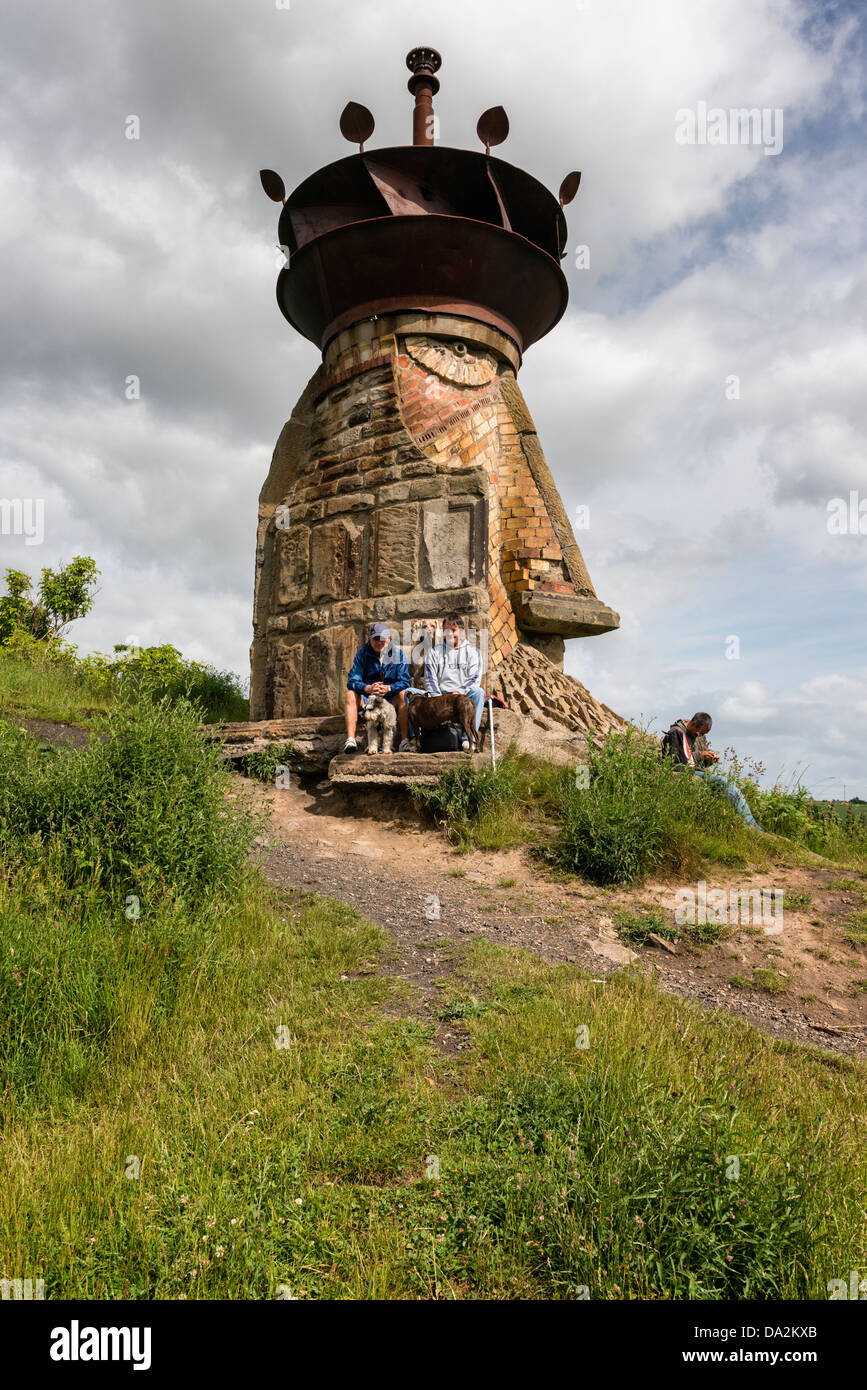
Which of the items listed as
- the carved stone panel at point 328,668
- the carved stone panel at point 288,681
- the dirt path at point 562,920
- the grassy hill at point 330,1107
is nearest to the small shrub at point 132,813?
the grassy hill at point 330,1107

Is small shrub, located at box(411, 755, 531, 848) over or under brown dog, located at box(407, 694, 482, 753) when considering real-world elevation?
under

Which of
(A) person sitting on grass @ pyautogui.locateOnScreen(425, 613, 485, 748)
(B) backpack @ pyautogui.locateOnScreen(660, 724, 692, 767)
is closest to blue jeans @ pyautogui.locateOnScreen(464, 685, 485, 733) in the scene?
(A) person sitting on grass @ pyautogui.locateOnScreen(425, 613, 485, 748)

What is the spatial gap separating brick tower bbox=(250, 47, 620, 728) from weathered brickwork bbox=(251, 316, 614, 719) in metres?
0.02

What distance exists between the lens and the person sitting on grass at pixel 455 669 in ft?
24.6

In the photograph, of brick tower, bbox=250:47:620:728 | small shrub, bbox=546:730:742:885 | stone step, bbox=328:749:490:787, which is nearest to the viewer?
small shrub, bbox=546:730:742:885

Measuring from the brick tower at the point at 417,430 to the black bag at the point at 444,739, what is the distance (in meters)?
1.22

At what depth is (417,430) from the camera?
8.84m

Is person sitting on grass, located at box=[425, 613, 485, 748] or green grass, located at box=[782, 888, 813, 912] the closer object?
green grass, located at box=[782, 888, 813, 912]

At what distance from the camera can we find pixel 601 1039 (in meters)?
3.09

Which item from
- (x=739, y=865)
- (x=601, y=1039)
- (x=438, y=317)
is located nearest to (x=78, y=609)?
(x=438, y=317)

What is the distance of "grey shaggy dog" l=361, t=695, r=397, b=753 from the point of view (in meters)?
7.50

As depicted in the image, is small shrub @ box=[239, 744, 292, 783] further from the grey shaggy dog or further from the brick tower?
A: the grey shaggy dog

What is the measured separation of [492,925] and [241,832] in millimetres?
1635

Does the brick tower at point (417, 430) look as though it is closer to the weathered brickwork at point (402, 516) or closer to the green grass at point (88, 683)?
the weathered brickwork at point (402, 516)
